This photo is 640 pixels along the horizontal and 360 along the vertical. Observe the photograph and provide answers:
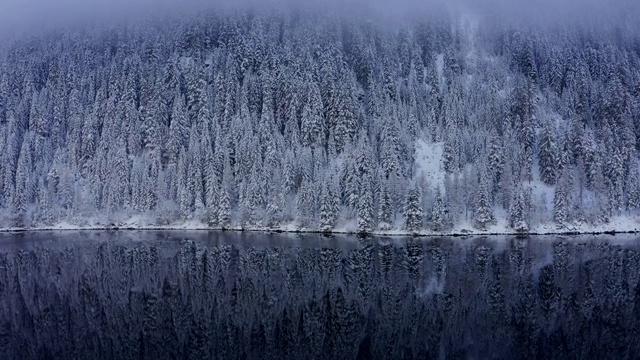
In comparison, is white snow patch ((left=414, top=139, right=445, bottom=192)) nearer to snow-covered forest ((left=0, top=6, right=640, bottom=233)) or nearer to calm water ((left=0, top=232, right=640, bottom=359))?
snow-covered forest ((left=0, top=6, right=640, bottom=233))

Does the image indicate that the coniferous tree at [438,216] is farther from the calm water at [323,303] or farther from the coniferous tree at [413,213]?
the calm water at [323,303]

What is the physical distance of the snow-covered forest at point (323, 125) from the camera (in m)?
105

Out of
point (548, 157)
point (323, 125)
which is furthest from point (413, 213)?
point (323, 125)

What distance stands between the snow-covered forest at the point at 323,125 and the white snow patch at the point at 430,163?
502mm

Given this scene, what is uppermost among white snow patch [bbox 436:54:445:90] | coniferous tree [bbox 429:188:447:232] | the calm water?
white snow patch [bbox 436:54:445:90]

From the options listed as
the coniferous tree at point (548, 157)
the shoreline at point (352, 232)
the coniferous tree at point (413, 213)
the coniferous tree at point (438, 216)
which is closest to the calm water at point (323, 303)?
the shoreline at point (352, 232)

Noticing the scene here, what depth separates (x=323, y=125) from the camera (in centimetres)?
12650

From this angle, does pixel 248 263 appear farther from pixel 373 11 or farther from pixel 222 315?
pixel 373 11

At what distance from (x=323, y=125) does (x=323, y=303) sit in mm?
84261

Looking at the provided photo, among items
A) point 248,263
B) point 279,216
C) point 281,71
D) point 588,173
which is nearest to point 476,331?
point 248,263

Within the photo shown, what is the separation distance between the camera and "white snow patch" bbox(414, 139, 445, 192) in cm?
11394

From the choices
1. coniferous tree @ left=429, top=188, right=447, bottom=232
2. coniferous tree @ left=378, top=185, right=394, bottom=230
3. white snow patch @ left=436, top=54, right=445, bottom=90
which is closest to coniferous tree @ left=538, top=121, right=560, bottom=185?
coniferous tree @ left=429, top=188, right=447, bottom=232

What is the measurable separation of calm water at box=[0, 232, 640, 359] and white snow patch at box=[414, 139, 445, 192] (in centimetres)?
3503

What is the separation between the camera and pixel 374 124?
128 meters
